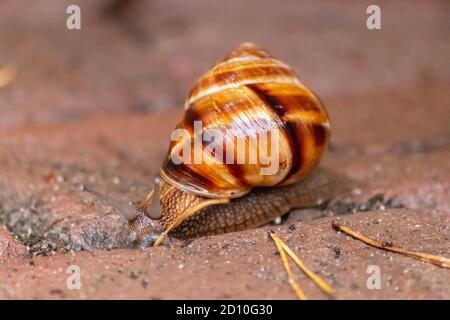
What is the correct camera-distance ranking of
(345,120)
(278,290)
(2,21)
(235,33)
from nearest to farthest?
1. (278,290)
2. (345,120)
3. (2,21)
4. (235,33)

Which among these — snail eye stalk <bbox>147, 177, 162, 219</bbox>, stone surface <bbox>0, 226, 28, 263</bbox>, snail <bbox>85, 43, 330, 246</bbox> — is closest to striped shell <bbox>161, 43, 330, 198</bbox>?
snail <bbox>85, 43, 330, 246</bbox>

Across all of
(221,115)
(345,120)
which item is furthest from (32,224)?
(345,120)

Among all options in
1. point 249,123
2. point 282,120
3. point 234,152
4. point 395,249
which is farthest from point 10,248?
point 395,249

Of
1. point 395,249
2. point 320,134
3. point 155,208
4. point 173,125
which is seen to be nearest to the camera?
point 395,249

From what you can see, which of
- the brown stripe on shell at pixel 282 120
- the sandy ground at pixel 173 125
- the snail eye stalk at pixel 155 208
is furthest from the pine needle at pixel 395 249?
the snail eye stalk at pixel 155 208

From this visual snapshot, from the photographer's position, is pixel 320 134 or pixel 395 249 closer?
pixel 395 249

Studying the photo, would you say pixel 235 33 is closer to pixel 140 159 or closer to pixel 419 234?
pixel 140 159

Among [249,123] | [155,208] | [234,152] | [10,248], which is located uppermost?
[249,123]

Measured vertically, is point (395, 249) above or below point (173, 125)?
below

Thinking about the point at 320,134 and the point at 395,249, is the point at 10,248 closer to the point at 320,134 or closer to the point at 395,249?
the point at 320,134
